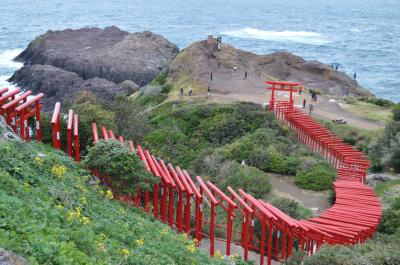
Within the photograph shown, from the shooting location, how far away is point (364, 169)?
24.7 meters

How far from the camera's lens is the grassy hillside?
324 inches

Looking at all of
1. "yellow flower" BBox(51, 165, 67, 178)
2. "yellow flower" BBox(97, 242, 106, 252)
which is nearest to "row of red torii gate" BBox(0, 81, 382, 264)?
"yellow flower" BBox(51, 165, 67, 178)

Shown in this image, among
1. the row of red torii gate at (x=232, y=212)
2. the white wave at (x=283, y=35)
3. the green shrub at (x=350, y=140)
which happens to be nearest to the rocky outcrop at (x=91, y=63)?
the green shrub at (x=350, y=140)

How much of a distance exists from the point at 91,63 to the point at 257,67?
→ 924 inches

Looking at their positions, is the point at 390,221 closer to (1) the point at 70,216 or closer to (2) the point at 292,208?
(2) the point at 292,208

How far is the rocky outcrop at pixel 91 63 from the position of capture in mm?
55491

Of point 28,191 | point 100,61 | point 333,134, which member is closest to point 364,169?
point 333,134

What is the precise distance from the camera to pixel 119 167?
1575 cm

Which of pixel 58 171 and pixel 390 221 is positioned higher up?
pixel 58 171

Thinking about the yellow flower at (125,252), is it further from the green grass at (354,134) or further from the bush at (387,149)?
the green grass at (354,134)

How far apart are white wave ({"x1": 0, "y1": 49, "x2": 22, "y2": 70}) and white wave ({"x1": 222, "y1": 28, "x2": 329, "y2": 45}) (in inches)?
1943

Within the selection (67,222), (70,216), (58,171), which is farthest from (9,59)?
(67,222)

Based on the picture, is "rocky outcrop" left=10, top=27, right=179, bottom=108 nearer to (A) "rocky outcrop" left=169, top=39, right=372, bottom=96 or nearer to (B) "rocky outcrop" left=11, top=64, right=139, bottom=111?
(B) "rocky outcrop" left=11, top=64, right=139, bottom=111

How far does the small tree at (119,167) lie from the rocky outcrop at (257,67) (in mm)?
26669
